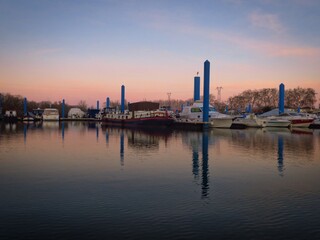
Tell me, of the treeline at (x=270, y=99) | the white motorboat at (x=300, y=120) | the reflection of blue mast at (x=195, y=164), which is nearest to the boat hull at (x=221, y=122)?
the white motorboat at (x=300, y=120)

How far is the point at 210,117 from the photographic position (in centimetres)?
6550

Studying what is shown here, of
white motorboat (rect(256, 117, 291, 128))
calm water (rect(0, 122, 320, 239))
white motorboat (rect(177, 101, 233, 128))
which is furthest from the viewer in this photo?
white motorboat (rect(256, 117, 291, 128))

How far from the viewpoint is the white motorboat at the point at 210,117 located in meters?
64.1

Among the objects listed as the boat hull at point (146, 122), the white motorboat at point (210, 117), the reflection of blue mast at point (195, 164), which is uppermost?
the white motorboat at point (210, 117)

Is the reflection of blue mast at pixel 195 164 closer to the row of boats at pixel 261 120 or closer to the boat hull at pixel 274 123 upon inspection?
the row of boats at pixel 261 120

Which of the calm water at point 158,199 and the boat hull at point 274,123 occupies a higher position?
the boat hull at point 274,123

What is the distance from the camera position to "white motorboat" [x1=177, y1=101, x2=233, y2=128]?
64.1 meters

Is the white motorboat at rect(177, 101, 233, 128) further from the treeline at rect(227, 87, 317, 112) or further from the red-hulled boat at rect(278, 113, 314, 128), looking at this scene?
the treeline at rect(227, 87, 317, 112)

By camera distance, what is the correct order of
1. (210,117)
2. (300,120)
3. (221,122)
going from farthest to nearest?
(300,120) → (210,117) → (221,122)

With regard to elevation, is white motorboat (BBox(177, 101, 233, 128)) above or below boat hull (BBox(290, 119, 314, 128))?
above

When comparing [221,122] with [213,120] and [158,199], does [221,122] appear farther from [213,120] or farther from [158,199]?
[158,199]

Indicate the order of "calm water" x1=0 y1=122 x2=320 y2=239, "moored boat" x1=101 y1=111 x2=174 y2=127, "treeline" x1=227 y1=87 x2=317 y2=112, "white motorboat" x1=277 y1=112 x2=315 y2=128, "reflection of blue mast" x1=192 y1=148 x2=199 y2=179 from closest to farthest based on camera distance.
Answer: "calm water" x1=0 y1=122 x2=320 y2=239, "reflection of blue mast" x1=192 y1=148 x2=199 y2=179, "moored boat" x1=101 y1=111 x2=174 y2=127, "white motorboat" x1=277 y1=112 x2=315 y2=128, "treeline" x1=227 y1=87 x2=317 y2=112

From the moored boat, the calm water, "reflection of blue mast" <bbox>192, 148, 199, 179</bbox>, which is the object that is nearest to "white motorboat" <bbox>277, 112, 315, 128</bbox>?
the moored boat

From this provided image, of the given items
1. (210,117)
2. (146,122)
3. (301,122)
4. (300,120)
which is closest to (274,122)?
(300,120)
